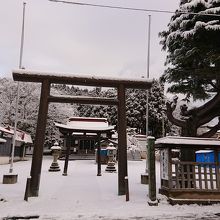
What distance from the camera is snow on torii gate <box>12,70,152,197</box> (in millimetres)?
9859

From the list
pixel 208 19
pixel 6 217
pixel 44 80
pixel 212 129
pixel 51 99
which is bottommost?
pixel 6 217

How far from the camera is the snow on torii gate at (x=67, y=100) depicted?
32.3 feet

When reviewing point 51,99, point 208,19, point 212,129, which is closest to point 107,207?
point 51,99

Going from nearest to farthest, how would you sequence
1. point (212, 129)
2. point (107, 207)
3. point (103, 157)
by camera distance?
point (107, 207)
point (212, 129)
point (103, 157)

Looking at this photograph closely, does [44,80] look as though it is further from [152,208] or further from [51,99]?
[152,208]

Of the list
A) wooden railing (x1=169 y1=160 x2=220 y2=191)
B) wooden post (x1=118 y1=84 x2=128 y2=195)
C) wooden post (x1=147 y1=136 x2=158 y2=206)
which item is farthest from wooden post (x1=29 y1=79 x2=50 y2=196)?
wooden railing (x1=169 y1=160 x2=220 y2=191)

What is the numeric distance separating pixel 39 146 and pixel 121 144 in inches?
127

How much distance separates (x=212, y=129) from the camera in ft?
38.5

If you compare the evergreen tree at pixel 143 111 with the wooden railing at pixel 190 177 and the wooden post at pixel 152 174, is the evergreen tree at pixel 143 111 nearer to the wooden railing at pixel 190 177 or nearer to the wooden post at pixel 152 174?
the wooden railing at pixel 190 177

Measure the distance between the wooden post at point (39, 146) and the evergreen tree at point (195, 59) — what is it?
5254mm

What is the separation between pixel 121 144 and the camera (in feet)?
34.4

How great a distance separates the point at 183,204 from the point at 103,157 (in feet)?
74.3

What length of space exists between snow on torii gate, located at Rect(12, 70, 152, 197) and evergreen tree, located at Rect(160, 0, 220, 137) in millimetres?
2076

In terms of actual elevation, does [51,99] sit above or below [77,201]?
above
